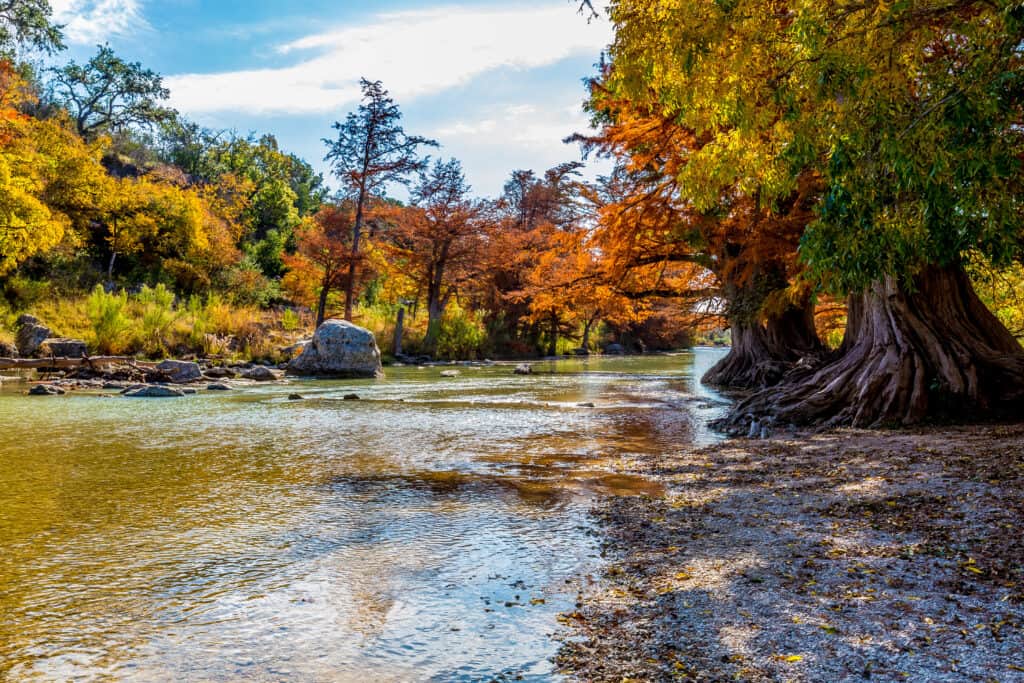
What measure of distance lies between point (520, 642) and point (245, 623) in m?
1.28

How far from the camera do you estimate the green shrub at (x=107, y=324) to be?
19.5 metres

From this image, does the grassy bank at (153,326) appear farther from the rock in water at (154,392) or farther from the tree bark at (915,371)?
the tree bark at (915,371)

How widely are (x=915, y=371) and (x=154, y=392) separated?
1353cm

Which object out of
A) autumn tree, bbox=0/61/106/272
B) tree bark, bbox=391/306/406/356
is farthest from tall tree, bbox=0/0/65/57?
tree bark, bbox=391/306/406/356

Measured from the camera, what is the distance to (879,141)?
5.16 meters

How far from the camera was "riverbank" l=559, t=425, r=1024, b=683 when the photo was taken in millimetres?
2557

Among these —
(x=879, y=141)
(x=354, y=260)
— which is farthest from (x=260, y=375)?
(x=879, y=141)

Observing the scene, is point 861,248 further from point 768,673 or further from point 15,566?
point 15,566

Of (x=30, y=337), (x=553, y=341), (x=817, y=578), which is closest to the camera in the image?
(x=817, y=578)

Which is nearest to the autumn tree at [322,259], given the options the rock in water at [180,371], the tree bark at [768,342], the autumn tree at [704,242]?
the rock in water at [180,371]

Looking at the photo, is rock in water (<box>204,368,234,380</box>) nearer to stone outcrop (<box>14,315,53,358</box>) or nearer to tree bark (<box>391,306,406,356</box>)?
stone outcrop (<box>14,315,53,358</box>)

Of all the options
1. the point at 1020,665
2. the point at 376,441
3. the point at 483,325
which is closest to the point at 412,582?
the point at 1020,665

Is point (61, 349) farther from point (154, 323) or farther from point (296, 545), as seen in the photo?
point (296, 545)

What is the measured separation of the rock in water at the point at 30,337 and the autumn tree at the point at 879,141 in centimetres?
1815
